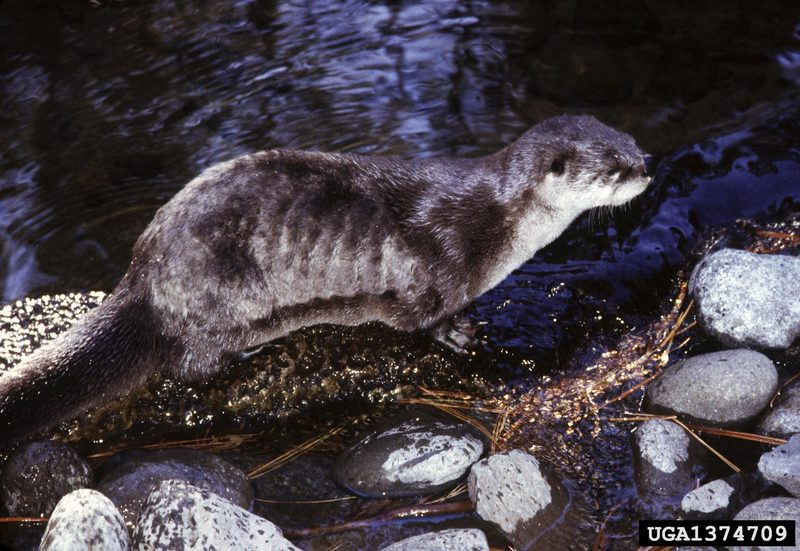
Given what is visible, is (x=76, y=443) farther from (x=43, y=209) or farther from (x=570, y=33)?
(x=570, y=33)

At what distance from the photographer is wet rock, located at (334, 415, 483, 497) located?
262 cm

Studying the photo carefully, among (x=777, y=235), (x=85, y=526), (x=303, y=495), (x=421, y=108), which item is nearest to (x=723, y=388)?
(x=777, y=235)

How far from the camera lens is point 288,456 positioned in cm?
288

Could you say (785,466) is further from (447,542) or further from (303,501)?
(303,501)

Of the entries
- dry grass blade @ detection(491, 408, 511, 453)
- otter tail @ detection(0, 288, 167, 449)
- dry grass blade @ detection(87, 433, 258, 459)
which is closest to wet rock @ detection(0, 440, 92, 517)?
otter tail @ detection(0, 288, 167, 449)

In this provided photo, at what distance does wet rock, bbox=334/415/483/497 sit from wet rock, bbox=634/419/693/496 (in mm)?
539

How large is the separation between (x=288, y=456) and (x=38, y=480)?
32.3 inches

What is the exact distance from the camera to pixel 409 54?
4.95 meters

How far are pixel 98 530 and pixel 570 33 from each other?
4.14m

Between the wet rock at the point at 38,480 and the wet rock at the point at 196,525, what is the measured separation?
0.43 meters

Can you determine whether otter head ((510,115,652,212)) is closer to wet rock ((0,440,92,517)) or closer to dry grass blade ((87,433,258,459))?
dry grass blade ((87,433,258,459))

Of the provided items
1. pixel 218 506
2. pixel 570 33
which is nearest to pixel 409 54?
pixel 570 33

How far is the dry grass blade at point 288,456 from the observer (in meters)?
2.81

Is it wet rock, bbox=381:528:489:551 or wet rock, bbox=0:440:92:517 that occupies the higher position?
wet rock, bbox=0:440:92:517
